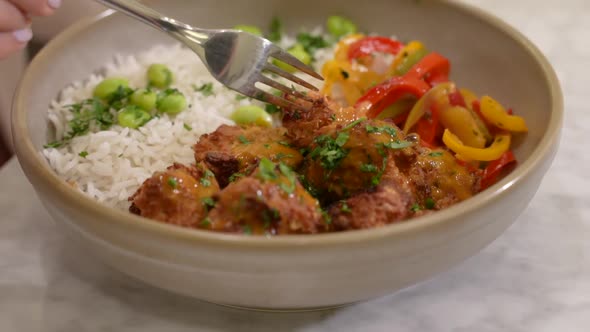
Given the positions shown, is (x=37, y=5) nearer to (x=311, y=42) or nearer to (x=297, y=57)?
(x=297, y=57)

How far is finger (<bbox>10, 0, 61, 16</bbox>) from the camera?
234cm

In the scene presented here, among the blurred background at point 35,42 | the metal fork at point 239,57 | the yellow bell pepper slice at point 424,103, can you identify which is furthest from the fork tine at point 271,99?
the blurred background at point 35,42

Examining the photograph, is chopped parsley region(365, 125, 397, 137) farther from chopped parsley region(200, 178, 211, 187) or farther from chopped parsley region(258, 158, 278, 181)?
chopped parsley region(200, 178, 211, 187)

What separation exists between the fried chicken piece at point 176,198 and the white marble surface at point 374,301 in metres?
0.45

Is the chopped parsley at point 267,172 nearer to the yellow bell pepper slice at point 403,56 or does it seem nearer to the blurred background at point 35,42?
the yellow bell pepper slice at point 403,56

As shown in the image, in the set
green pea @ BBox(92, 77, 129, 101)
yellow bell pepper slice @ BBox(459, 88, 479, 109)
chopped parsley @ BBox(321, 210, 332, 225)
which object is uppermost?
yellow bell pepper slice @ BBox(459, 88, 479, 109)

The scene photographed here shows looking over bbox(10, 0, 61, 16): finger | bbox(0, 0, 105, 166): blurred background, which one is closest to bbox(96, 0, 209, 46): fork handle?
bbox(10, 0, 61, 16): finger

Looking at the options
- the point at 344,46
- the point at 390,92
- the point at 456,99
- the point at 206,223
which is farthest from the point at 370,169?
the point at 344,46

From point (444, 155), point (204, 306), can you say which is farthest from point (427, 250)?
point (204, 306)

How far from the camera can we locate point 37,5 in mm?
2357

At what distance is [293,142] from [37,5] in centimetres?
114

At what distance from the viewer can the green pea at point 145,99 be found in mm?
2879

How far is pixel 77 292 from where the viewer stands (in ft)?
7.41

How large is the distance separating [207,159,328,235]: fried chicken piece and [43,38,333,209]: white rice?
2.48ft
